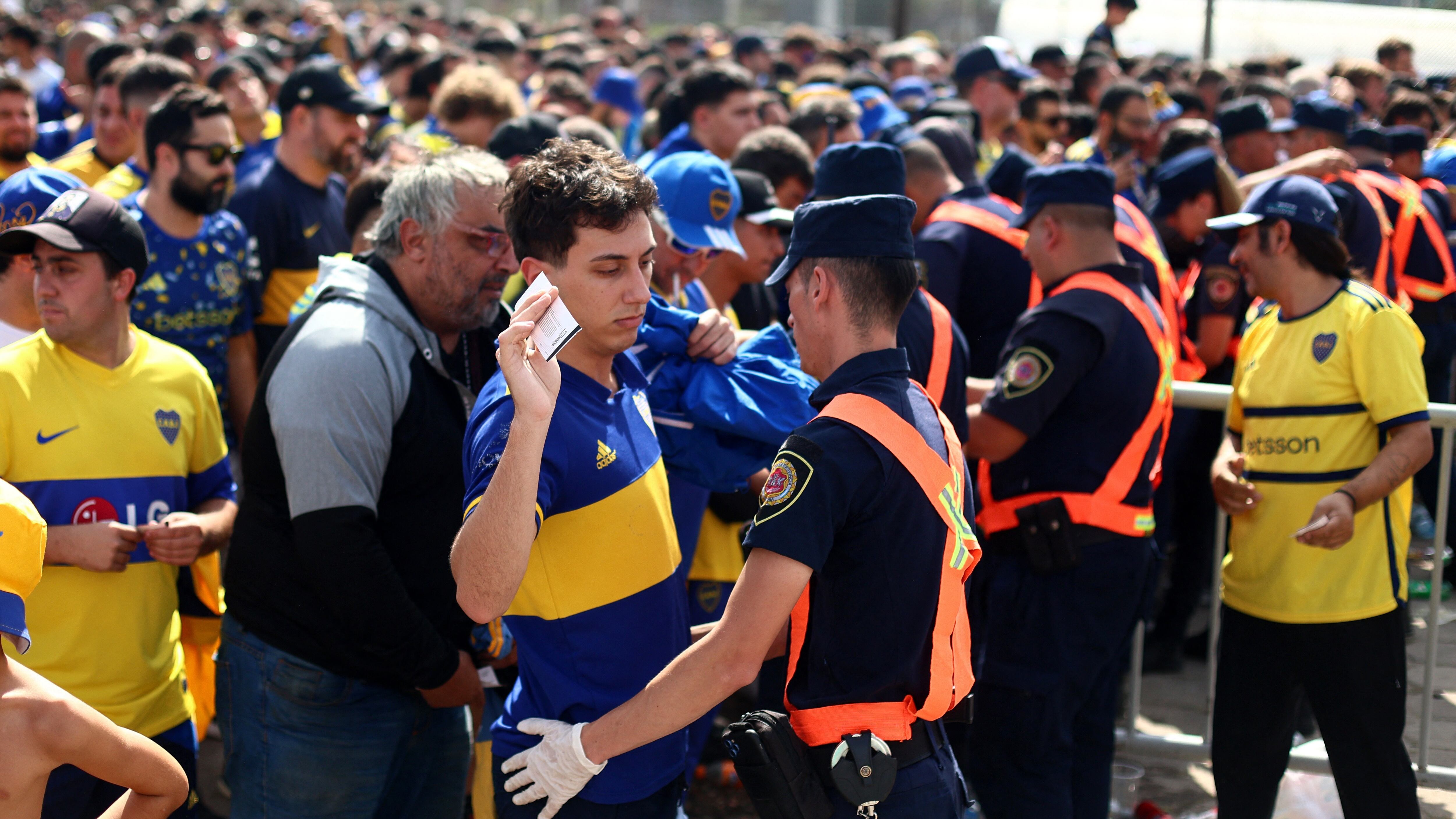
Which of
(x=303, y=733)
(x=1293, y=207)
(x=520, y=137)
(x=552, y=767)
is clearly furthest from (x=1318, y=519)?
(x=520, y=137)

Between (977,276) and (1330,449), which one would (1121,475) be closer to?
(1330,449)

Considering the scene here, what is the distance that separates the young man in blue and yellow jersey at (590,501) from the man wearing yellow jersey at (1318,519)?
216 cm

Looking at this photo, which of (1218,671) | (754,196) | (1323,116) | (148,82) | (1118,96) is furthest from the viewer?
(1118,96)

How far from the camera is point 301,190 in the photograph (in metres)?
Result: 5.73

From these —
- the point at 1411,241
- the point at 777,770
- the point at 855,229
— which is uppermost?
the point at 855,229

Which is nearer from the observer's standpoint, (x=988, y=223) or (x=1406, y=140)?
(x=988, y=223)

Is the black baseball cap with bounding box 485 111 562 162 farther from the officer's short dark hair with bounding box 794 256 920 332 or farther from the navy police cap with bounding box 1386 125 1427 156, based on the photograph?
the navy police cap with bounding box 1386 125 1427 156

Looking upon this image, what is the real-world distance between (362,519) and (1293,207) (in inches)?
119

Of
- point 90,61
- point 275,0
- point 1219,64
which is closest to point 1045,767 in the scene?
point 90,61

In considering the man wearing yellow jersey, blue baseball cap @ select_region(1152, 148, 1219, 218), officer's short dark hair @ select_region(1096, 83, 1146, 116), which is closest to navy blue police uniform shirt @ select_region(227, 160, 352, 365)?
the man wearing yellow jersey

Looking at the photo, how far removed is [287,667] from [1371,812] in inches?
126

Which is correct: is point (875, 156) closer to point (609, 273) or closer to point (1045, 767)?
point (609, 273)

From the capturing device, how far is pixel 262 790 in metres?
2.99

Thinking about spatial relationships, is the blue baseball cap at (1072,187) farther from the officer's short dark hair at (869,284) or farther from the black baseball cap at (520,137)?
the black baseball cap at (520,137)
